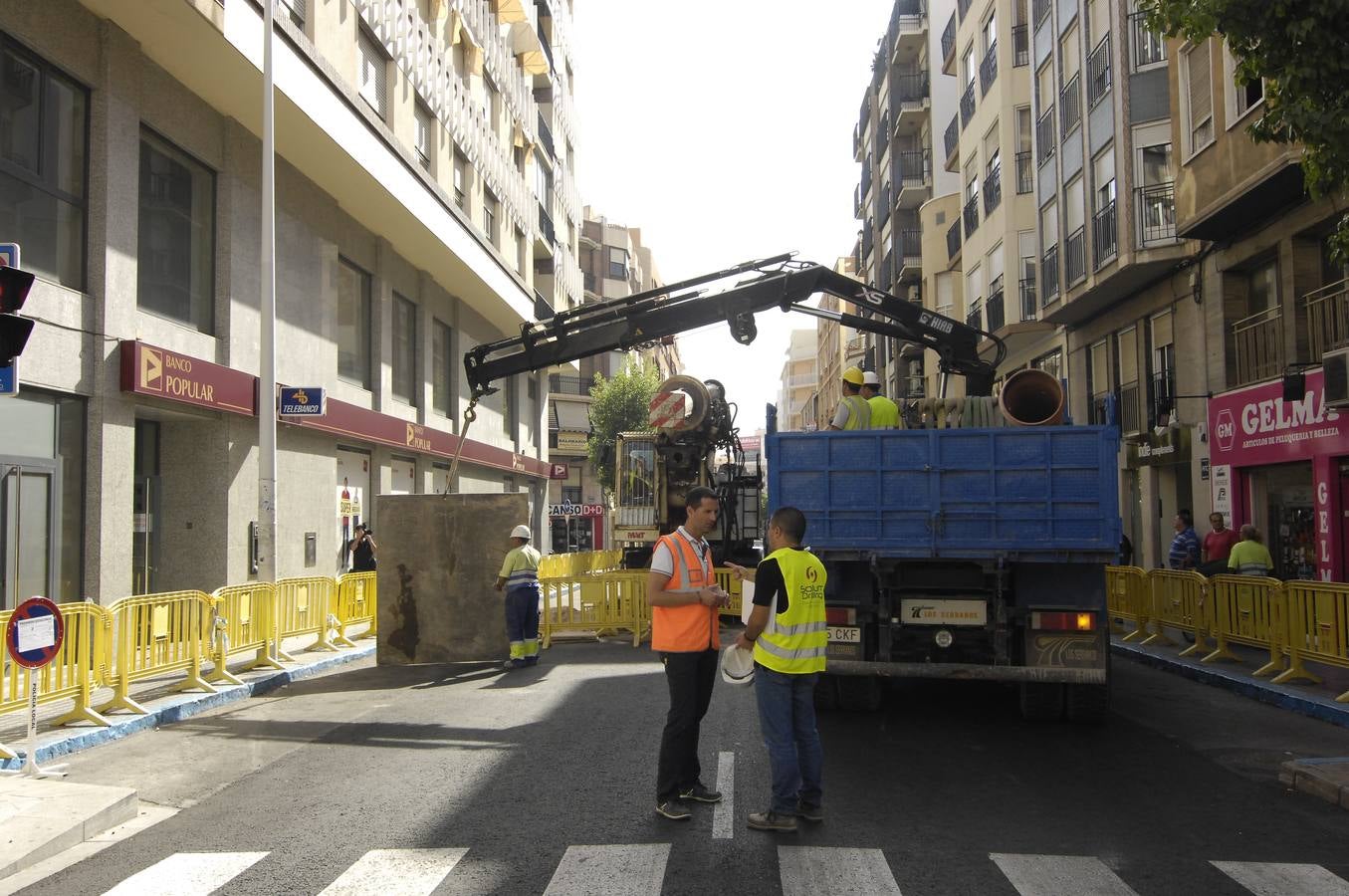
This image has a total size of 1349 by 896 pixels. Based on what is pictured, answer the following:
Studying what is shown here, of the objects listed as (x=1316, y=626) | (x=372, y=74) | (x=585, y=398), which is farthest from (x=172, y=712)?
(x=585, y=398)

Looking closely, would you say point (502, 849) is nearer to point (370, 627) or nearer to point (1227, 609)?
point (1227, 609)

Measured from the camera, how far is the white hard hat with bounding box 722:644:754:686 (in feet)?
19.5

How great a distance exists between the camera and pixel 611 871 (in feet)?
16.7

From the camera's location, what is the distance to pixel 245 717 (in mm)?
9836

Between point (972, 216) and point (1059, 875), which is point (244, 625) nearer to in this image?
point (1059, 875)

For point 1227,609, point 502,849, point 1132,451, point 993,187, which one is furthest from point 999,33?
point 502,849

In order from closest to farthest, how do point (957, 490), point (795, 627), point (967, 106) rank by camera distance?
point (795, 627)
point (957, 490)
point (967, 106)

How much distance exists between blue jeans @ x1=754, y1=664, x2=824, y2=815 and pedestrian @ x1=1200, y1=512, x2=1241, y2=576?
11317mm

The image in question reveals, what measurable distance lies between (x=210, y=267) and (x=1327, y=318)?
15.9 metres

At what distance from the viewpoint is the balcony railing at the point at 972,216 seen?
110 feet

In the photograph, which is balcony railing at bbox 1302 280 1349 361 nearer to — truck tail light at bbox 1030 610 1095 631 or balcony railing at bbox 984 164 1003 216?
truck tail light at bbox 1030 610 1095 631

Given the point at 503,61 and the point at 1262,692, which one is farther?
the point at 503,61

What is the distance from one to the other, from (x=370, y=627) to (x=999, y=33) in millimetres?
23905

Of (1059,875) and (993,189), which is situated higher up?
(993,189)
